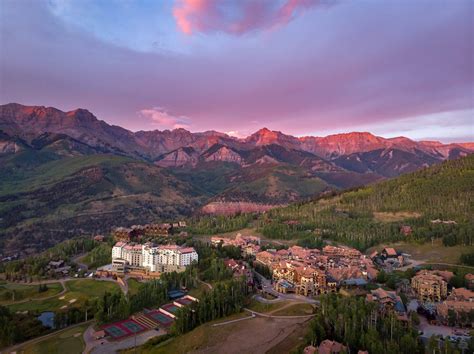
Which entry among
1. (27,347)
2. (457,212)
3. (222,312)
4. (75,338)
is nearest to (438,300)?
(222,312)

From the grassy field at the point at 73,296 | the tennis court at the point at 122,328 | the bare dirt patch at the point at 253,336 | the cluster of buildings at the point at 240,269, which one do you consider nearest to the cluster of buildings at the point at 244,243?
the cluster of buildings at the point at 240,269

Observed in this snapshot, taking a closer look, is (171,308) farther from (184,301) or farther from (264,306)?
(264,306)

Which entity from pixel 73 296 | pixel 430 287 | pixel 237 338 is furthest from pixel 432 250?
pixel 73 296

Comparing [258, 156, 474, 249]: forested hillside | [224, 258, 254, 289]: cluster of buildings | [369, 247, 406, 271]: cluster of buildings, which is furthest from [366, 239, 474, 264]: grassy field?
[224, 258, 254, 289]: cluster of buildings

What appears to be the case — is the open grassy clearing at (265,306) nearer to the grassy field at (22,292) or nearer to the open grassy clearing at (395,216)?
the grassy field at (22,292)

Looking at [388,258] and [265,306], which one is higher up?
[388,258]

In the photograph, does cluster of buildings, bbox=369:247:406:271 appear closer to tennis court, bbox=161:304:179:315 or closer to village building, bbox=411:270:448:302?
village building, bbox=411:270:448:302
